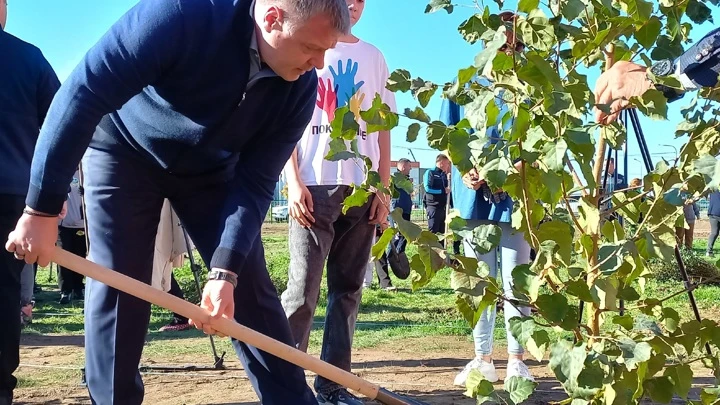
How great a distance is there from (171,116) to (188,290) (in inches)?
246

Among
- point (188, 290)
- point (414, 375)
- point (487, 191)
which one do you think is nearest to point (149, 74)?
point (487, 191)

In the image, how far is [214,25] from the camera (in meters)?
2.15

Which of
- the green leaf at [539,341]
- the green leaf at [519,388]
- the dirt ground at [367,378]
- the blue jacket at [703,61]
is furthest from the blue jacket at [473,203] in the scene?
the green leaf at [539,341]

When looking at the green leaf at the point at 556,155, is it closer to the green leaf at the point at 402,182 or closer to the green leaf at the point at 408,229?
the green leaf at the point at 408,229

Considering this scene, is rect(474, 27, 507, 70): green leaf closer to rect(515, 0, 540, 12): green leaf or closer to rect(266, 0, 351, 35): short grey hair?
rect(515, 0, 540, 12): green leaf

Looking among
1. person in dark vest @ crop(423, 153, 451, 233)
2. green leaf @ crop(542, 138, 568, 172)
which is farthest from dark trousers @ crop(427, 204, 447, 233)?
green leaf @ crop(542, 138, 568, 172)

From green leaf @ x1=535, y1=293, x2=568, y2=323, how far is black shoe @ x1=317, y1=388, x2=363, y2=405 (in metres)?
1.70

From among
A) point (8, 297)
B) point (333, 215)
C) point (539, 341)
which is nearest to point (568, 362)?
point (539, 341)

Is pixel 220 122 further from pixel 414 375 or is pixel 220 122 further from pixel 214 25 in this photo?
pixel 414 375

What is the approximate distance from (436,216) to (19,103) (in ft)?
29.5

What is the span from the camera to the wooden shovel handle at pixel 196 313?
7.03 ft

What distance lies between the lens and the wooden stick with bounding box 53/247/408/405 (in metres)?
2.14

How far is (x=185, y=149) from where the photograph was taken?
7.70 feet

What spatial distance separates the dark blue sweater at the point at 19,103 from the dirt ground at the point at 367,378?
1.25m
